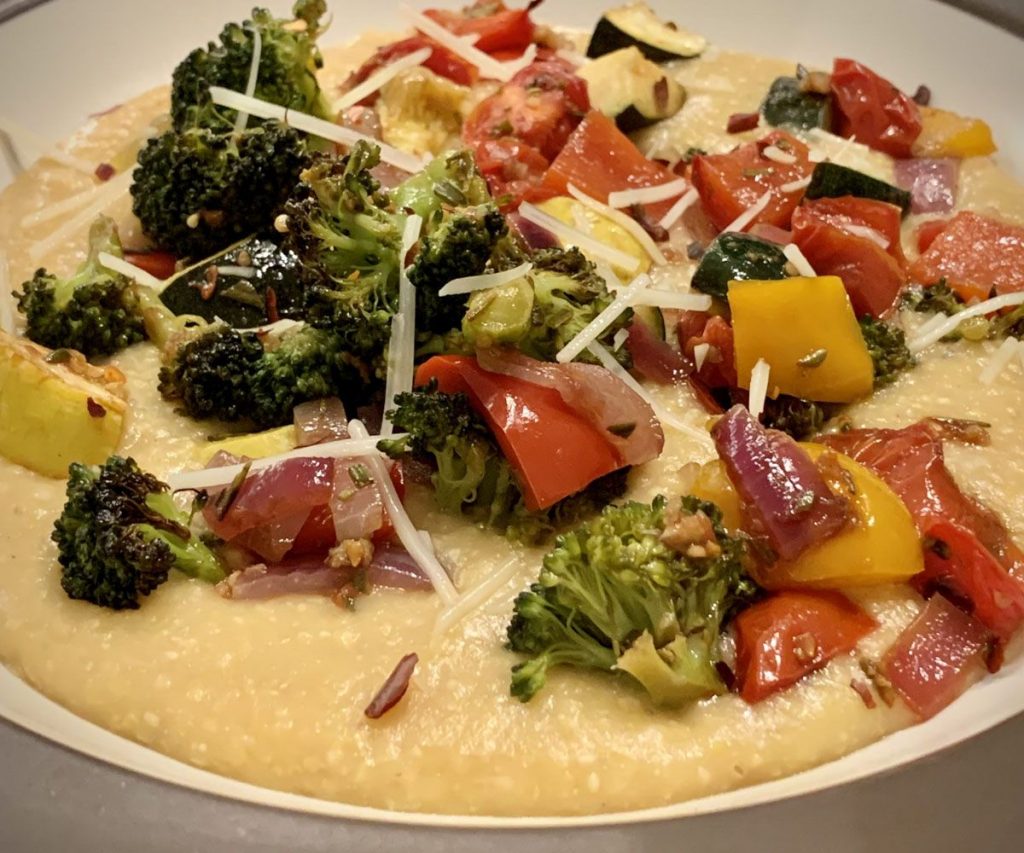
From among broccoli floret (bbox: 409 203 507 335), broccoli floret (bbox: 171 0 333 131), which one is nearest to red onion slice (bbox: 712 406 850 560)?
broccoli floret (bbox: 409 203 507 335)

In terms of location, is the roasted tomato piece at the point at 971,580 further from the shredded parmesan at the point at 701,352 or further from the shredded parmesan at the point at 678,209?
the shredded parmesan at the point at 678,209

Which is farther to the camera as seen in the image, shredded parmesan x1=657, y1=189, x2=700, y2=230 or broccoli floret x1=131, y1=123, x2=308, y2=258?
shredded parmesan x1=657, y1=189, x2=700, y2=230

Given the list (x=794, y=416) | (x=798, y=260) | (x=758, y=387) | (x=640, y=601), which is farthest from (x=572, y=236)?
(x=640, y=601)

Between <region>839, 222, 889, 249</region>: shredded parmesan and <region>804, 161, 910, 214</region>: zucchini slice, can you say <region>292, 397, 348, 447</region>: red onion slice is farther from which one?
<region>804, 161, 910, 214</region>: zucchini slice

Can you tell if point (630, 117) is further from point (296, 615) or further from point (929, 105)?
point (296, 615)

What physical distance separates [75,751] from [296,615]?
653mm

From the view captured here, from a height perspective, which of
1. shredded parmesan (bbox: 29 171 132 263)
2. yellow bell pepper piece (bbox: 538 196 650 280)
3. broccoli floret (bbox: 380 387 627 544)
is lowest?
shredded parmesan (bbox: 29 171 132 263)

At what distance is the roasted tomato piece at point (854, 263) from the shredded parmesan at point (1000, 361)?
1.34 feet

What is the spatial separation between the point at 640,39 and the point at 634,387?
9.05 ft

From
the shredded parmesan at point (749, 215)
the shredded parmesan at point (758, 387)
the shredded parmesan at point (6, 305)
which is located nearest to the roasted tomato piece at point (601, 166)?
the shredded parmesan at point (749, 215)

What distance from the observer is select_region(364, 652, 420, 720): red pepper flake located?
247 centimetres

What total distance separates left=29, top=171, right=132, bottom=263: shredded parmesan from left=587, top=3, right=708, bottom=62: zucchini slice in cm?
243

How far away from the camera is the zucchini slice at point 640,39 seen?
4988 mm

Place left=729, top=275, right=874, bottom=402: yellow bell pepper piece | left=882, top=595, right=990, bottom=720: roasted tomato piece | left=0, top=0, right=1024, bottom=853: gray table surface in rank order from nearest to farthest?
left=0, top=0, right=1024, bottom=853: gray table surface
left=882, top=595, right=990, bottom=720: roasted tomato piece
left=729, top=275, right=874, bottom=402: yellow bell pepper piece
